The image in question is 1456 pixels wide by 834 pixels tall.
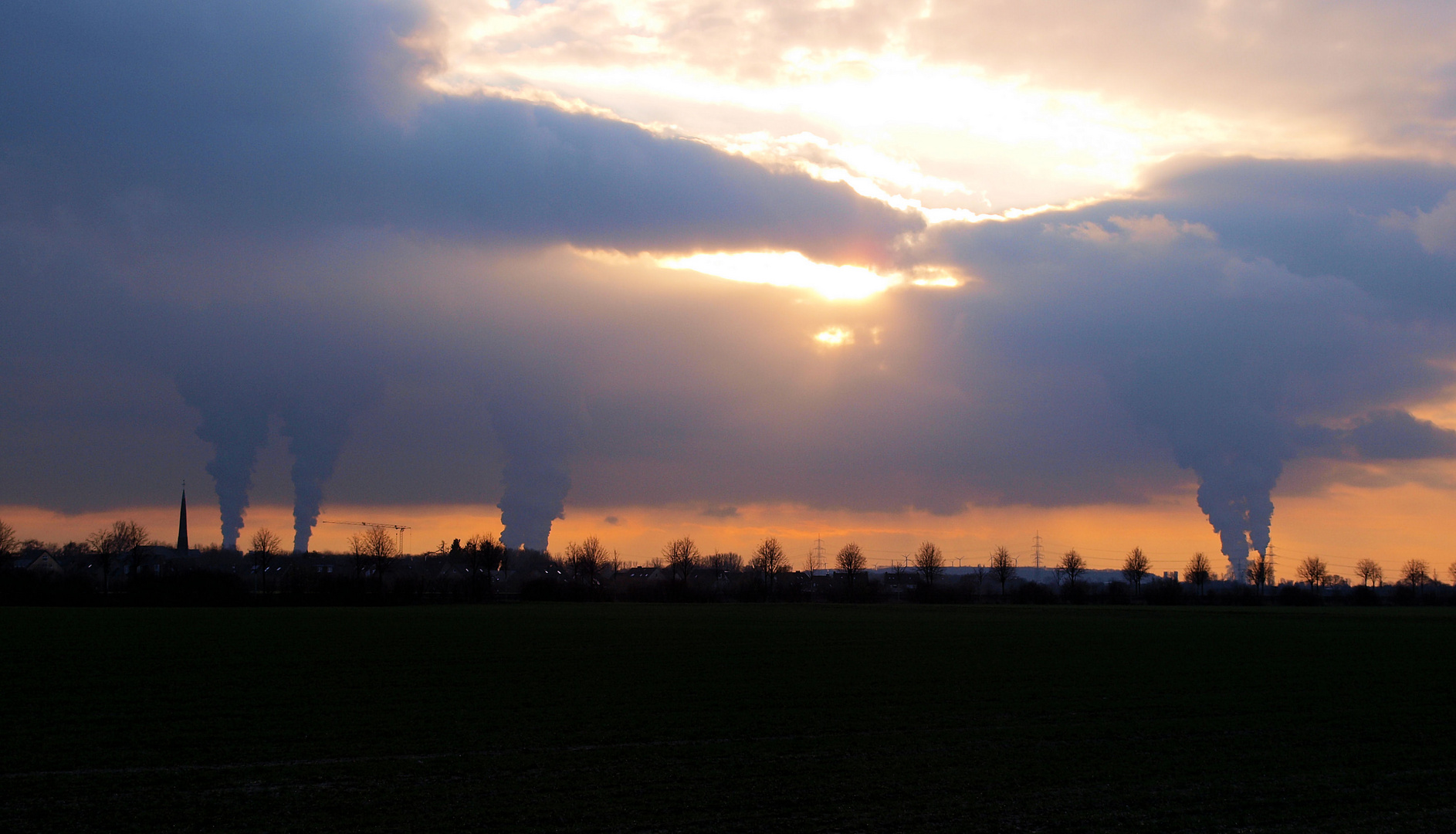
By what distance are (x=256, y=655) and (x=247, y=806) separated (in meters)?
29.1

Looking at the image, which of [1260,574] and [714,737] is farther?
[1260,574]

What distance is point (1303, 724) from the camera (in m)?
27.4

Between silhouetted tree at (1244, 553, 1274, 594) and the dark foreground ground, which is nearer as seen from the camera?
the dark foreground ground

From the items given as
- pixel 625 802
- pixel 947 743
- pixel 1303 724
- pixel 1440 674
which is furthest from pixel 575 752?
pixel 1440 674

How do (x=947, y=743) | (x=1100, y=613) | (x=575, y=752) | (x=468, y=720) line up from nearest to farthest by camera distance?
(x=575, y=752)
(x=947, y=743)
(x=468, y=720)
(x=1100, y=613)

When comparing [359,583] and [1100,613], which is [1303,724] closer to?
[1100,613]

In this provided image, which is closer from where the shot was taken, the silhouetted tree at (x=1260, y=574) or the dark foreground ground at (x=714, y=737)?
the dark foreground ground at (x=714, y=737)

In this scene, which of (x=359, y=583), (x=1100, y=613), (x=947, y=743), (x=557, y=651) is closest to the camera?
(x=947, y=743)

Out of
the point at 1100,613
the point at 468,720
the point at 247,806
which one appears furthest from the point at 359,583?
the point at 247,806

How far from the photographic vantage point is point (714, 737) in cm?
2422

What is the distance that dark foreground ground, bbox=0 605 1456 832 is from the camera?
17.1 metres

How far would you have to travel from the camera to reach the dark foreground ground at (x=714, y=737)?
17125mm

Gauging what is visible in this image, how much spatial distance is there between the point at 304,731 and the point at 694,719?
9.32 m

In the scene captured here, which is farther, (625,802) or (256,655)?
(256,655)
